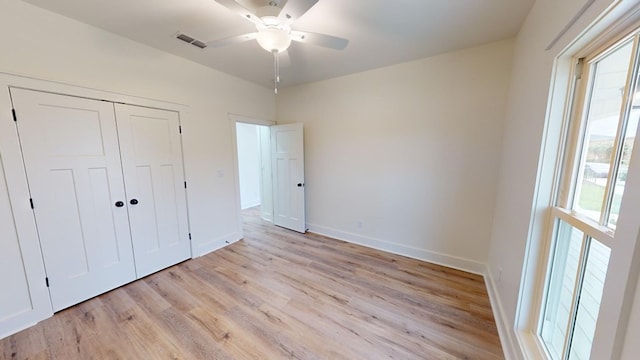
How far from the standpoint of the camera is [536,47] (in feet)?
5.00

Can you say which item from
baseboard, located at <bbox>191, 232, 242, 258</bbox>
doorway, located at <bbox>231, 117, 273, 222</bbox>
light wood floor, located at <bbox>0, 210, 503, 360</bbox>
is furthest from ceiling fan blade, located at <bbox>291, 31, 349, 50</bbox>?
doorway, located at <bbox>231, 117, 273, 222</bbox>

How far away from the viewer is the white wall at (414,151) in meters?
2.41

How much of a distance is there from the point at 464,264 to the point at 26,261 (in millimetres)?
4318

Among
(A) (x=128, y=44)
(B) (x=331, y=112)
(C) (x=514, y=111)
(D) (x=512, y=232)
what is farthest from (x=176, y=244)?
(C) (x=514, y=111)

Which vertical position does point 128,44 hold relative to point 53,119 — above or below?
above

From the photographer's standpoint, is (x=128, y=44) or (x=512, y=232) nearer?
(x=512, y=232)

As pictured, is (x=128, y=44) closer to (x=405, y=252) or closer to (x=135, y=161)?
A: (x=135, y=161)

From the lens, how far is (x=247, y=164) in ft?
19.5

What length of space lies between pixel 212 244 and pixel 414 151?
3148 millimetres

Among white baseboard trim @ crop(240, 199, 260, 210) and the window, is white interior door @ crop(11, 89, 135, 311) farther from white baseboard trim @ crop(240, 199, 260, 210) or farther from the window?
the window

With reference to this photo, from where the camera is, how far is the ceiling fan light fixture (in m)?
1.57

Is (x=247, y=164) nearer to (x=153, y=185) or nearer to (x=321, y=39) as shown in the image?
(x=153, y=185)

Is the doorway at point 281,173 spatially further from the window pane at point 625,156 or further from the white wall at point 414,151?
the window pane at point 625,156

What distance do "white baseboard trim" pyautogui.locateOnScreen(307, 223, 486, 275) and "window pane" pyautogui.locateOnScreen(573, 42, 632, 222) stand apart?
170 centimetres
